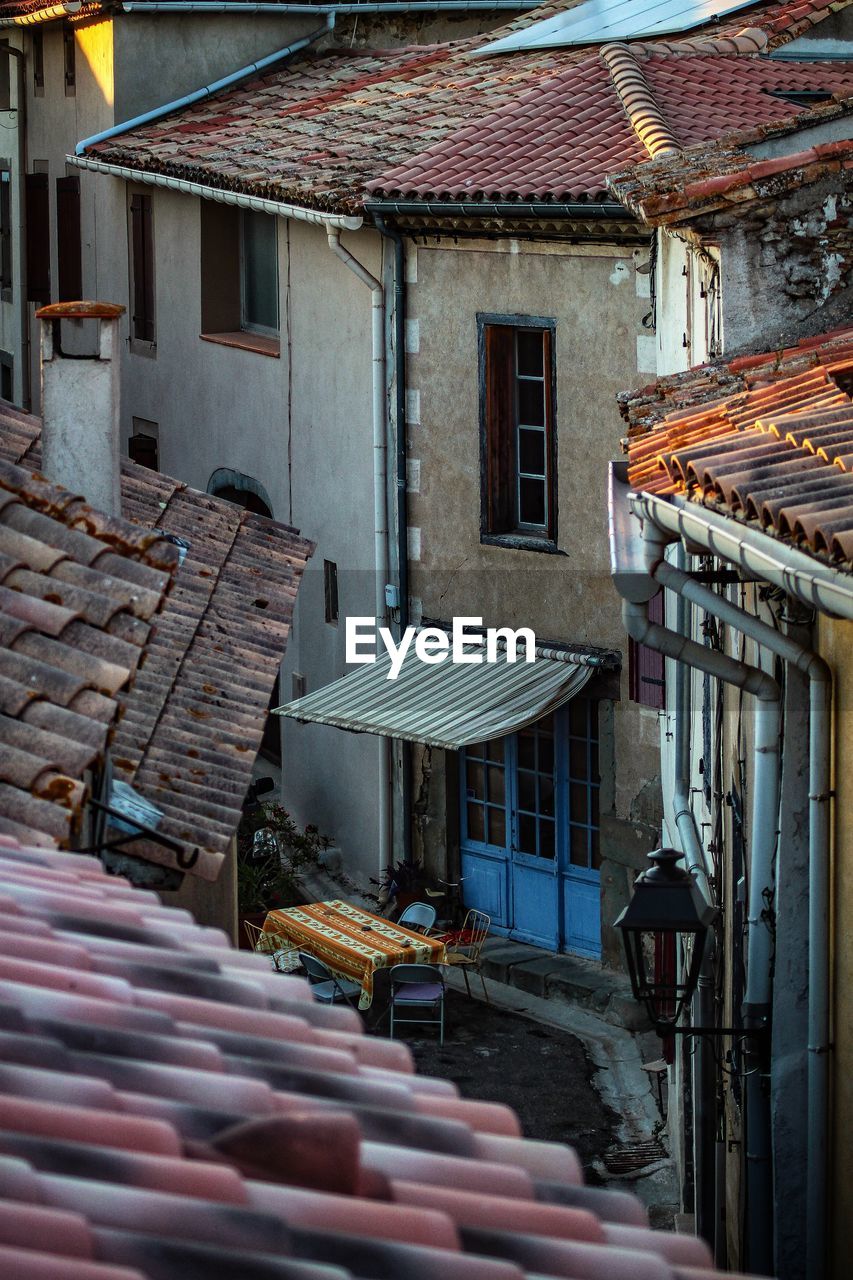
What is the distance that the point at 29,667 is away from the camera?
4.92 metres

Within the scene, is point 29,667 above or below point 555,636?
above


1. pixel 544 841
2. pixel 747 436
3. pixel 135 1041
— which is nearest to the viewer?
pixel 135 1041

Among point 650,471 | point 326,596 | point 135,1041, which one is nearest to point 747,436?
point 650,471

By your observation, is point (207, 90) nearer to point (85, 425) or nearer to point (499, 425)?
point (499, 425)

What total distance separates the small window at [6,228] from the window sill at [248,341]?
6.89 meters

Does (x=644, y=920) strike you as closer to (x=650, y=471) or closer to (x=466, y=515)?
(x=650, y=471)

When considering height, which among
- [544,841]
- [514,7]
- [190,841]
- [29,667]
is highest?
[514,7]

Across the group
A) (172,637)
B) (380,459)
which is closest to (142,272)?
(380,459)

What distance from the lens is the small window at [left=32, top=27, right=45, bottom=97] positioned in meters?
25.5

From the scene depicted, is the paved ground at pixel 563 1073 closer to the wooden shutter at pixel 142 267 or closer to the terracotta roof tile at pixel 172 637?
the terracotta roof tile at pixel 172 637

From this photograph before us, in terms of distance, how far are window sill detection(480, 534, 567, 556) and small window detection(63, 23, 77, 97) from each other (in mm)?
10753

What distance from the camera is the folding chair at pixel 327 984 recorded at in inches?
575

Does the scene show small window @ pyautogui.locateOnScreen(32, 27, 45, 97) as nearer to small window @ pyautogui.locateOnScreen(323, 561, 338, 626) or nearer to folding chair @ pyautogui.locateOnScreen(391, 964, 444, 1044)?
small window @ pyautogui.locateOnScreen(323, 561, 338, 626)

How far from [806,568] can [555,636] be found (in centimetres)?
1122
